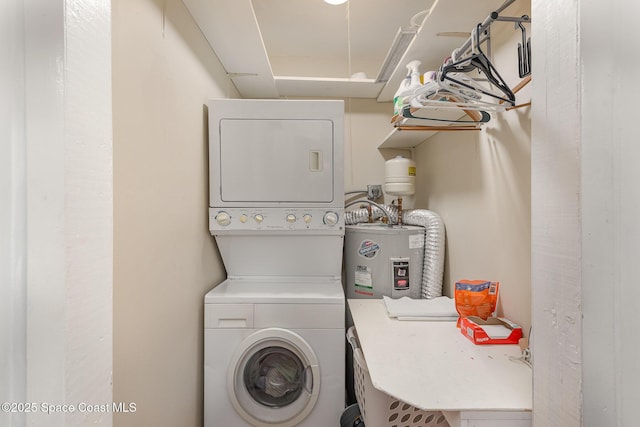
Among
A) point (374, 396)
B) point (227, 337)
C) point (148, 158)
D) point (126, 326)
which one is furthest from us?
point (227, 337)

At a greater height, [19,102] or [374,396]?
[19,102]

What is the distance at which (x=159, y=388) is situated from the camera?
1137 mm

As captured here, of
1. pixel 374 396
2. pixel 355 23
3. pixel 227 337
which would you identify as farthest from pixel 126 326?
pixel 355 23

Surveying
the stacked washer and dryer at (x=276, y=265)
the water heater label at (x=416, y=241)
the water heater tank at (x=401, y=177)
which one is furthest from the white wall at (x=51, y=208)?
the water heater tank at (x=401, y=177)

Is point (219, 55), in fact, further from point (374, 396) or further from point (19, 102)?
point (374, 396)

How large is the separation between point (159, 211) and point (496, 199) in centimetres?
149

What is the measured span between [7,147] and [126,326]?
0.71 metres

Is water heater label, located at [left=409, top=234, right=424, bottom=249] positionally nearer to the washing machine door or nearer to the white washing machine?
the white washing machine

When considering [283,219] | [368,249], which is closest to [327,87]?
[283,219]

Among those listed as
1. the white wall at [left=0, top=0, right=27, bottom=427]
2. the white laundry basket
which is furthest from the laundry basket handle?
the white wall at [left=0, top=0, right=27, bottom=427]

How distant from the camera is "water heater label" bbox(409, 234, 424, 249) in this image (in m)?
1.98

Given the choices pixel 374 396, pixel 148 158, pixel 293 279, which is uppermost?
pixel 148 158

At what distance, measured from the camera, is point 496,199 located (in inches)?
54.7

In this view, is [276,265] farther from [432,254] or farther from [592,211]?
[592,211]
